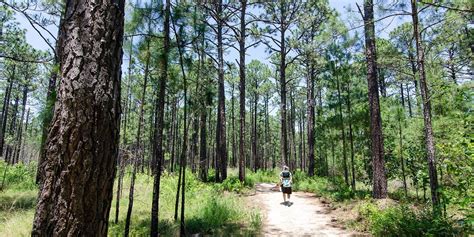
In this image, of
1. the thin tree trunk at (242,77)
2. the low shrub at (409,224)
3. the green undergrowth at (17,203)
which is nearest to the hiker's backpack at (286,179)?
the low shrub at (409,224)

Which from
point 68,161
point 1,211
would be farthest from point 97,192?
point 1,211

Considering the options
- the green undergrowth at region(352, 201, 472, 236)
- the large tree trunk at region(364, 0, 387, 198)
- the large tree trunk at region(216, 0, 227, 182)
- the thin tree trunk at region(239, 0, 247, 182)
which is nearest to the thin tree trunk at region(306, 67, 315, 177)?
the thin tree trunk at region(239, 0, 247, 182)

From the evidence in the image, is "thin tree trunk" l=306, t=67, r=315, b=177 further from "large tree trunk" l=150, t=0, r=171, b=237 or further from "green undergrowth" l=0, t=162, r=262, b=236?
"large tree trunk" l=150, t=0, r=171, b=237

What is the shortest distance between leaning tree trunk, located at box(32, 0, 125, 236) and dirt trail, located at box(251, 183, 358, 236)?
606 cm

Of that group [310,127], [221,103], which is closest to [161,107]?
[221,103]

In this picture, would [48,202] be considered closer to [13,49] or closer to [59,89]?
[59,89]

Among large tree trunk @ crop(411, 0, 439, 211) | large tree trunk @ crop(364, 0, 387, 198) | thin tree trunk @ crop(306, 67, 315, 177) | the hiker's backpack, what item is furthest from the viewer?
thin tree trunk @ crop(306, 67, 315, 177)

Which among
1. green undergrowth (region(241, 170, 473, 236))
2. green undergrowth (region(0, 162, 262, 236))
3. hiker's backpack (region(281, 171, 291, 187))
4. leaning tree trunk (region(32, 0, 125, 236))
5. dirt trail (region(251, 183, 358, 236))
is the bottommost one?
dirt trail (region(251, 183, 358, 236))

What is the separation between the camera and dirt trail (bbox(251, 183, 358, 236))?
23.0ft

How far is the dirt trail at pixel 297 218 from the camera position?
23.0ft

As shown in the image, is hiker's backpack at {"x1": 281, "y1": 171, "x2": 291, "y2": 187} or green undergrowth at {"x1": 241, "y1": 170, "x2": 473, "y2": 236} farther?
hiker's backpack at {"x1": 281, "y1": 171, "x2": 291, "y2": 187}

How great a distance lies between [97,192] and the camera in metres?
1.54

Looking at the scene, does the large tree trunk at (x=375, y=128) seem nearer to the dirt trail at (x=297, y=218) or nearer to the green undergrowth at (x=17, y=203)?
the dirt trail at (x=297, y=218)

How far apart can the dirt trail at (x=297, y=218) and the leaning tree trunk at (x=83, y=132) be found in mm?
6058
